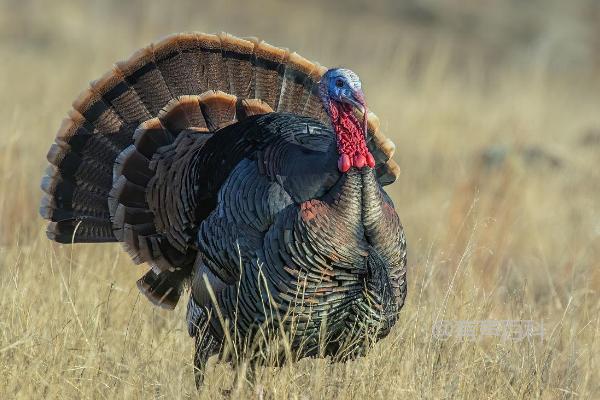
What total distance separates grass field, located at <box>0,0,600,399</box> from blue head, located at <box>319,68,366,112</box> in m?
0.78

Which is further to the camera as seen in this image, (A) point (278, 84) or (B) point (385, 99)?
(B) point (385, 99)

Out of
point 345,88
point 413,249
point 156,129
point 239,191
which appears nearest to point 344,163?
point 345,88

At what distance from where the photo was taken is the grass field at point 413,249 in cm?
383

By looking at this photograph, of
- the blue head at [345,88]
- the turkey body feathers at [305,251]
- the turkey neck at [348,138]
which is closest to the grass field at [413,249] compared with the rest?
the turkey body feathers at [305,251]

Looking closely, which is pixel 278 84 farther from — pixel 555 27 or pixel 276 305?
pixel 555 27

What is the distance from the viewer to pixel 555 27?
24.5m

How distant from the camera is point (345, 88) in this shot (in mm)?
3971

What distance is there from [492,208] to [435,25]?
1822 cm

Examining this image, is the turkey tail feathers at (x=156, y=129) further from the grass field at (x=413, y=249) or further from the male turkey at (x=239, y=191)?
the grass field at (x=413, y=249)

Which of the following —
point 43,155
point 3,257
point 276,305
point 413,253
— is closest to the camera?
point 276,305

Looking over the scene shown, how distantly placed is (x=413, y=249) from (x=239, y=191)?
9.37ft

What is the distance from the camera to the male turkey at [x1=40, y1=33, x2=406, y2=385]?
3.75 metres

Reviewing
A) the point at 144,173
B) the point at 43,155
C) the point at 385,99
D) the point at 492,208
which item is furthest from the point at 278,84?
the point at 385,99

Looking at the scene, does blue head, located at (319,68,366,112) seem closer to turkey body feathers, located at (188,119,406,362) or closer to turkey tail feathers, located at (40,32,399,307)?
turkey body feathers, located at (188,119,406,362)
